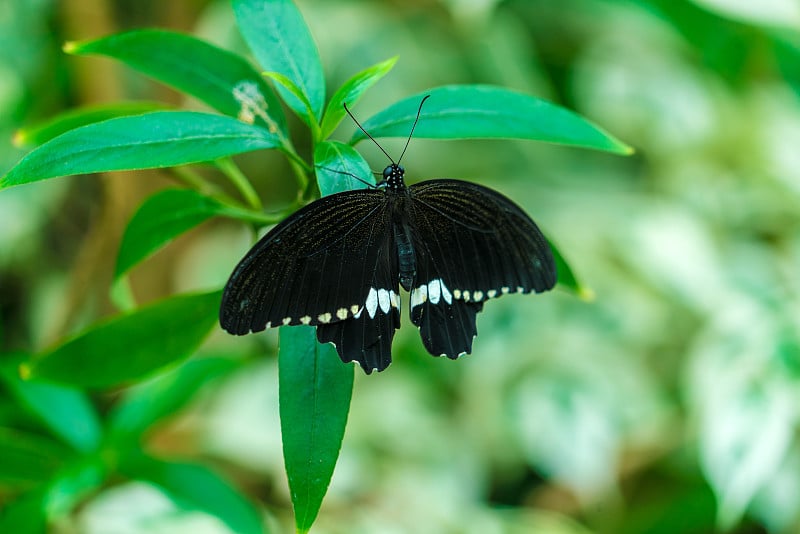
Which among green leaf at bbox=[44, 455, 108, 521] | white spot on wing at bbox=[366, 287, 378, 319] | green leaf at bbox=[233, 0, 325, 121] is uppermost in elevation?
green leaf at bbox=[233, 0, 325, 121]

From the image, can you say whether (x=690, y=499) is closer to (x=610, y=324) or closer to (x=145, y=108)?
(x=610, y=324)

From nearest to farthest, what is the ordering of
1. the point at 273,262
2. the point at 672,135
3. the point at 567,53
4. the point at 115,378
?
the point at 273,262 < the point at 115,378 < the point at 672,135 < the point at 567,53

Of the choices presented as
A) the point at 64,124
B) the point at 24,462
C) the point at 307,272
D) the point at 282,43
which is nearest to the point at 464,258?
the point at 307,272

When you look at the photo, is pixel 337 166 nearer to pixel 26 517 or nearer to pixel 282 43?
pixel 282 43

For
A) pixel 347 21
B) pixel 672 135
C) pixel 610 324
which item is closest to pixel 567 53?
pixel 672 135

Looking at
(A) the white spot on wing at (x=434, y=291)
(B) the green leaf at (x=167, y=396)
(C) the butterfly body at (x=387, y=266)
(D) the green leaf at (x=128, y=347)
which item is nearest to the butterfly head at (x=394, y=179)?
(C) the butterfly body at (x=387, y=266)

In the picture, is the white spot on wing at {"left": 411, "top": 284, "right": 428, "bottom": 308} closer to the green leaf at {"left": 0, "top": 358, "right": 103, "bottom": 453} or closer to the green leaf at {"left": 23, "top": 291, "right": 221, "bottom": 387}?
the green leaf at {"left": 23, "top": 291, "right": 221, "bottom": 387}

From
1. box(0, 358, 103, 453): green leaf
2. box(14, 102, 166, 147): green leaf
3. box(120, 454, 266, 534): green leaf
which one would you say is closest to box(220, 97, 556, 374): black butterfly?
box(14, 102, 166, 147): green leaf
